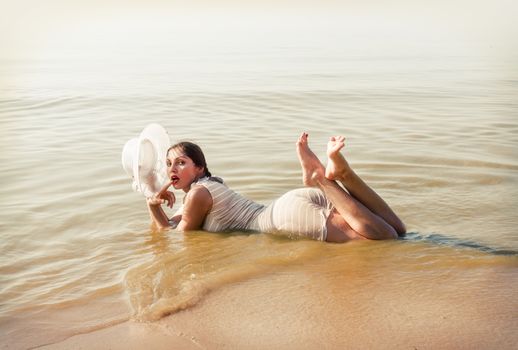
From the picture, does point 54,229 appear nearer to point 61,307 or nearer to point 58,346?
point 61,307

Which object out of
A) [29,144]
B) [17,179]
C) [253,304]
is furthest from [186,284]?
[29,144]

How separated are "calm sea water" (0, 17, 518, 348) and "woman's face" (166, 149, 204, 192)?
454 mm

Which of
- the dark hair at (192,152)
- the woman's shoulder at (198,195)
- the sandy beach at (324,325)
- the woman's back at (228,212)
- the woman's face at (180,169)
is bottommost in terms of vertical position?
the sandy beach at (324,325)

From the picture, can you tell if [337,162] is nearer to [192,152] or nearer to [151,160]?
[192,152]

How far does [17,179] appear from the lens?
26.0 ft

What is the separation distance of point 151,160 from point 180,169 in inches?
11.7

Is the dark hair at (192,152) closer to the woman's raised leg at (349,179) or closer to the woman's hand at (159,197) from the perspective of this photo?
the woman's hand at (159,197)

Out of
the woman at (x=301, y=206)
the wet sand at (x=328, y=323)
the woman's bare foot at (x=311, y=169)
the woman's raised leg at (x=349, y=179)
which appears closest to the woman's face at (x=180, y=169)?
the woman at (x=301, y=206)

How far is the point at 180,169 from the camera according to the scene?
5832mm

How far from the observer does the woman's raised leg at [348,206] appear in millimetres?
5188

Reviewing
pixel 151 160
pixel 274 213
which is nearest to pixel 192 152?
pixel 151 160

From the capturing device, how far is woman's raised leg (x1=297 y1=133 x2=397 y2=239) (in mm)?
5188

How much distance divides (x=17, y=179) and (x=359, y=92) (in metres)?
7.30

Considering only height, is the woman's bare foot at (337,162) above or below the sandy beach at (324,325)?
above
